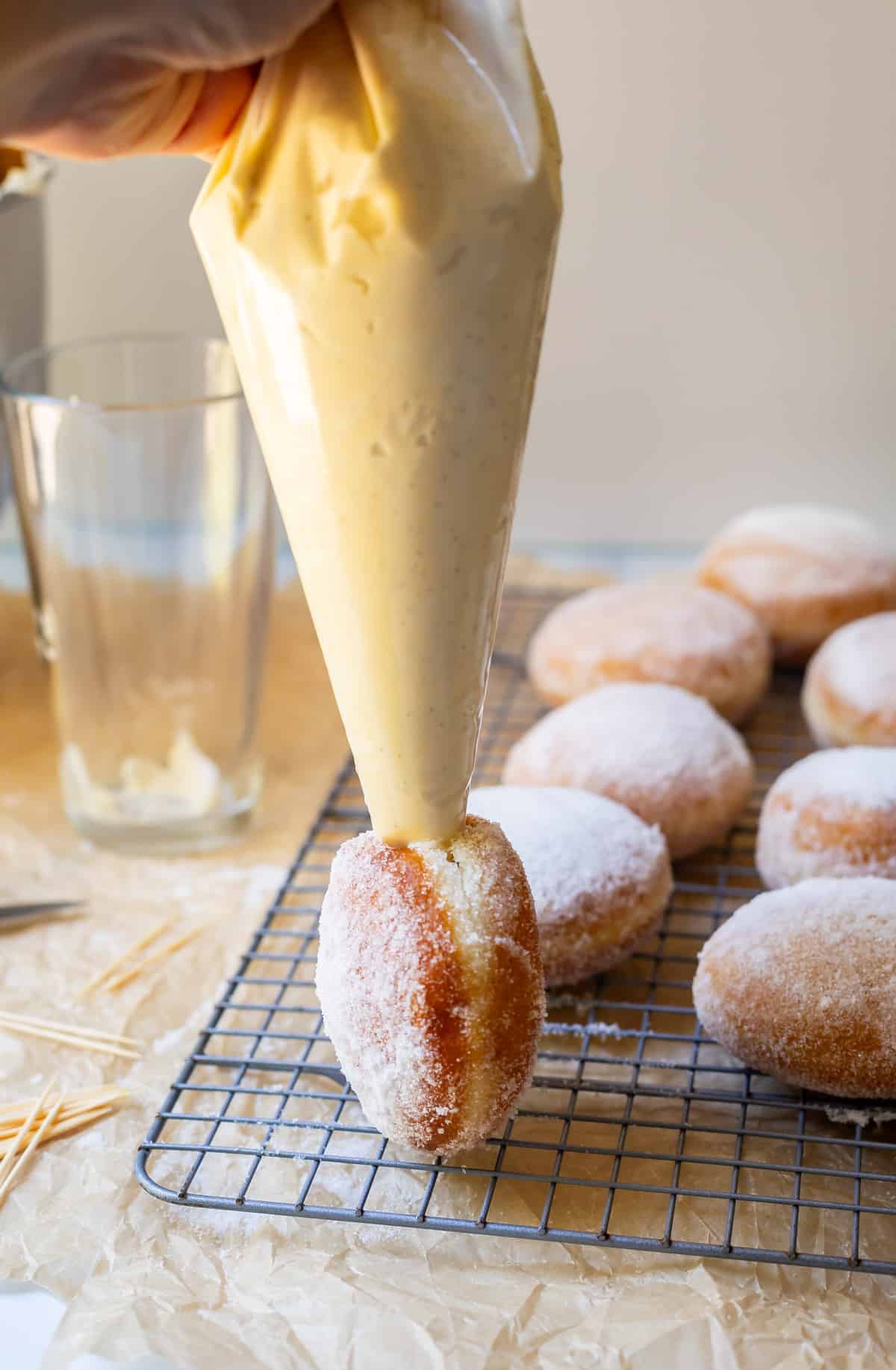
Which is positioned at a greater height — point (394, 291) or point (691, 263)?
point (394, 291)

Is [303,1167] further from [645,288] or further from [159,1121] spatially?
[645,288]

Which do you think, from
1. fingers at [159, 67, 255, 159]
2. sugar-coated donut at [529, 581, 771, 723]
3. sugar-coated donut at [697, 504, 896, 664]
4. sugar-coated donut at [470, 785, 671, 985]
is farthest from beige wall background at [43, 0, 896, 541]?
fingers at [159, 67, 255, 159]

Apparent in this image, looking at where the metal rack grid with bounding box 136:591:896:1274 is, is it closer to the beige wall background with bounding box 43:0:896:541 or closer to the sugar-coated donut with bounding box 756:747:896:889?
the sugar-coated donut with bounding box 756:747:896:889

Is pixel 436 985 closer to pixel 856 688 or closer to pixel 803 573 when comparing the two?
pixel 856 688

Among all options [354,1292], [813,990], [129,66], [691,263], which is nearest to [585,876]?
[813,990]

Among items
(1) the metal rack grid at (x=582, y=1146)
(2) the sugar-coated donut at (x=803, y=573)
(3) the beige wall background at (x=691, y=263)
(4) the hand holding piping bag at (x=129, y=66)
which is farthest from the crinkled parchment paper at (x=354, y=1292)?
(3) the beige wall background at (x=691, y=263)

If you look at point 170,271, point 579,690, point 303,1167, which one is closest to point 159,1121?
point 303,1167

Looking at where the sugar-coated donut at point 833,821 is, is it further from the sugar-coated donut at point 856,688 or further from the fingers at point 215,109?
the fingers at point 215,109
